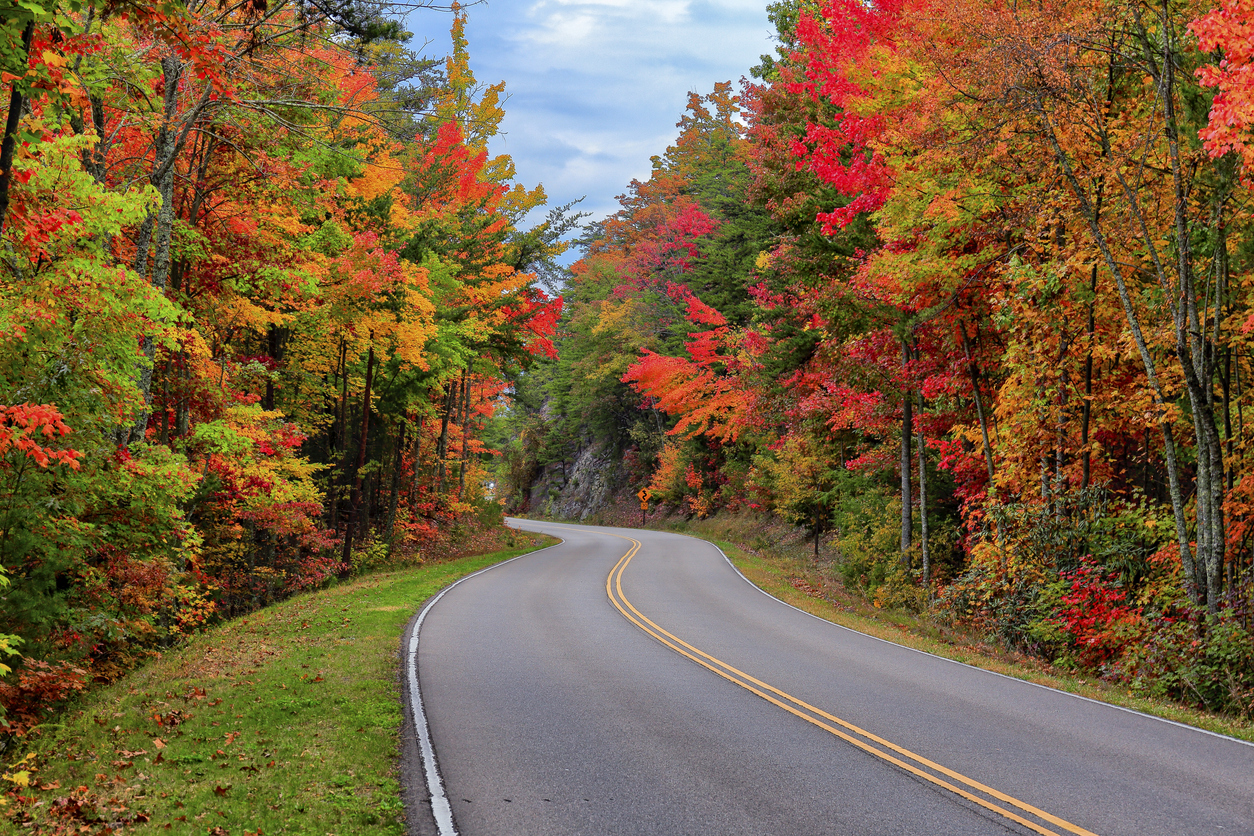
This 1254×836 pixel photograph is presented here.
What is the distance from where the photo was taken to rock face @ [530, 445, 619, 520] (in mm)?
55781

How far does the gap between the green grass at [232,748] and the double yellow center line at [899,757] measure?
4396 millimetres

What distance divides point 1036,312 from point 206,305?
1575 centimetres

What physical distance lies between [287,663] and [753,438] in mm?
26910

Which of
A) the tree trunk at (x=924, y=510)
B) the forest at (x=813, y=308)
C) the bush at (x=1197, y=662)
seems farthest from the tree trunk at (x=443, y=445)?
the bush at (x=1197, y=662)

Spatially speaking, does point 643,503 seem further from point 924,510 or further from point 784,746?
point 784,746

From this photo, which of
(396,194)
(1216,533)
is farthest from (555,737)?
(396,194)

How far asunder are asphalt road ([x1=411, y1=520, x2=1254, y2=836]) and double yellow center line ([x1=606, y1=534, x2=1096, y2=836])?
0.02 metres

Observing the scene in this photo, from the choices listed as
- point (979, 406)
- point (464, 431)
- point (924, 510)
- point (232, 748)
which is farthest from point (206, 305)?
point (464, 431)

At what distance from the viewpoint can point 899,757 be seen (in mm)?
7070

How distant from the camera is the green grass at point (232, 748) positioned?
5625 mm

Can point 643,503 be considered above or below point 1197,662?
below

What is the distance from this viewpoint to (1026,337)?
1407 centimetres

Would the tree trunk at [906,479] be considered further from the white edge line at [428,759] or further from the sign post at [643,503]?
the sign post at [643,503]

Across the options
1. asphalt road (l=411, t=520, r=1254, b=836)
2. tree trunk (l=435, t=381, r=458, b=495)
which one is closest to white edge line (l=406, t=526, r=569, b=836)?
asphalt road (l=411, t=520, r=1254, b=836)
